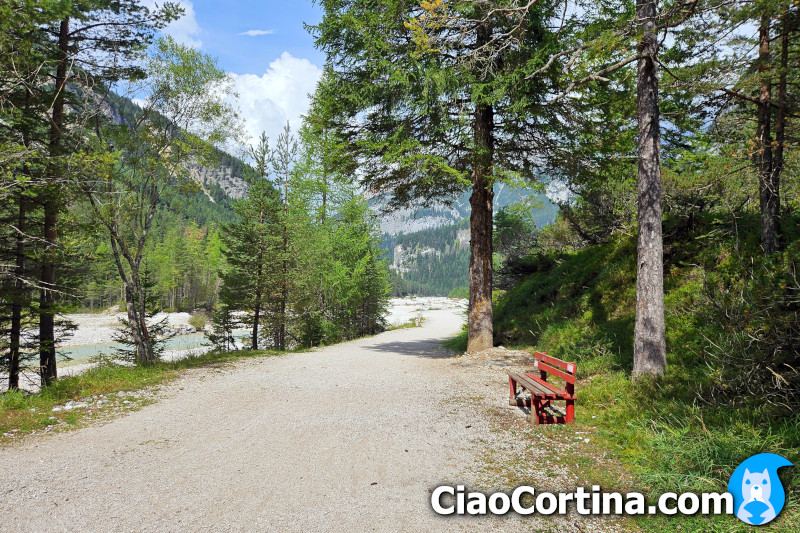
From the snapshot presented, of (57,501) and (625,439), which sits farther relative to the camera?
(625,439)

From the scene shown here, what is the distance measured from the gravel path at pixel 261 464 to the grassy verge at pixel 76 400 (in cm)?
56

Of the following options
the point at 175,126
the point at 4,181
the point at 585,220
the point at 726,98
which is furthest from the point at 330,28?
the point at 585,220

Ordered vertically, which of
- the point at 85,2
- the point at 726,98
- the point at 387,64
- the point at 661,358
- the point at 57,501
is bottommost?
the point at 57,501

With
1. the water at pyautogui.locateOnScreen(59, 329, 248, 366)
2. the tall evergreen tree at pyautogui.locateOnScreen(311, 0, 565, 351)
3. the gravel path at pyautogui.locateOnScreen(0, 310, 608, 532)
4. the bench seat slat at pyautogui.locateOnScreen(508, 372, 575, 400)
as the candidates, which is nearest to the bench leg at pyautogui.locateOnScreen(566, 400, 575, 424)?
the bench seat slat at pyautogui.locateOnScreen(508, 372, 575, 400)

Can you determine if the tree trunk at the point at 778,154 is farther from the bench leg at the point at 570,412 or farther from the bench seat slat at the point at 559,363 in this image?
the bench leg at the point at 570,412

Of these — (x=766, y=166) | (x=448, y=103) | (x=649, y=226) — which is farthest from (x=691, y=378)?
(x=448, y=103)

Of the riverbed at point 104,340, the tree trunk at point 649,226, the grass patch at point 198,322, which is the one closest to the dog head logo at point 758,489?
the tree trunk at point 649,226

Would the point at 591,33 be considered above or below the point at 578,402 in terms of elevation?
above

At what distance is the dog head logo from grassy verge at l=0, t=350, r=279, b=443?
27.5ft

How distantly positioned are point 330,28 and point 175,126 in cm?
553

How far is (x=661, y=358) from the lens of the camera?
5.96 metres

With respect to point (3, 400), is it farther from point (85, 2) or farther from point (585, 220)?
point (585, 220)

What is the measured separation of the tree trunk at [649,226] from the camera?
6020mm

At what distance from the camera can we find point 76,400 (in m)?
6.93
